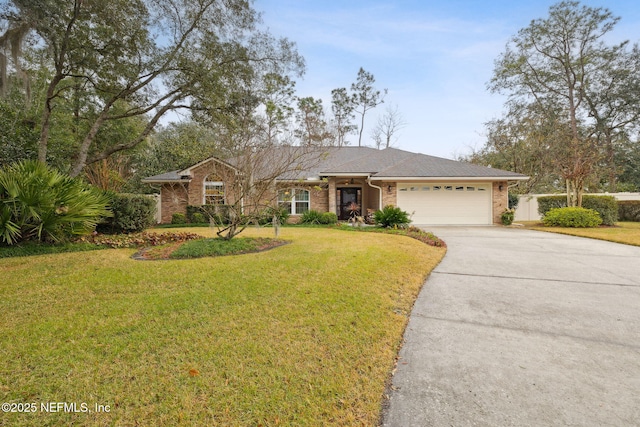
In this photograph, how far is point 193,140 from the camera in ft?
37.5

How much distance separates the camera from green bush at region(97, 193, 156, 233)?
30.6ft

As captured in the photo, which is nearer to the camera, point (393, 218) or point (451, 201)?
point (393, 218)

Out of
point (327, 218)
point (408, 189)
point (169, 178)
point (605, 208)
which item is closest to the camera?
point (605, 208)

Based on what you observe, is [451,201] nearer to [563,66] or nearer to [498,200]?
[498,200]

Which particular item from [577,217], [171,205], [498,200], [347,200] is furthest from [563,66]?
[171,205]

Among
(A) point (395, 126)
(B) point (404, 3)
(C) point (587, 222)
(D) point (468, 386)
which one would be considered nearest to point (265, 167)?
(D) point (468, 386)

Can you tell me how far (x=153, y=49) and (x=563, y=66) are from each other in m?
29.2

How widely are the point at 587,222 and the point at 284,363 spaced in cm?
1617

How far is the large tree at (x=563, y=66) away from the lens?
70.2ft

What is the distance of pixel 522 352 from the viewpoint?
276 cm

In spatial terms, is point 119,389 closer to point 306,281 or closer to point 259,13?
point 306,281

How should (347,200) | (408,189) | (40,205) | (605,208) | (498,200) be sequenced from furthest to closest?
(347,200), (408,189), (498,200), (605,208), (40,205)

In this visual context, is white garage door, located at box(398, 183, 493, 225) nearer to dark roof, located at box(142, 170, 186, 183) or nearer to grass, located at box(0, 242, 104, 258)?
dark roof, located at box(142, 170, 186, 183)

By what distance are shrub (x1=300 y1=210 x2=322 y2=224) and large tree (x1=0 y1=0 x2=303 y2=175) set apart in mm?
6271
